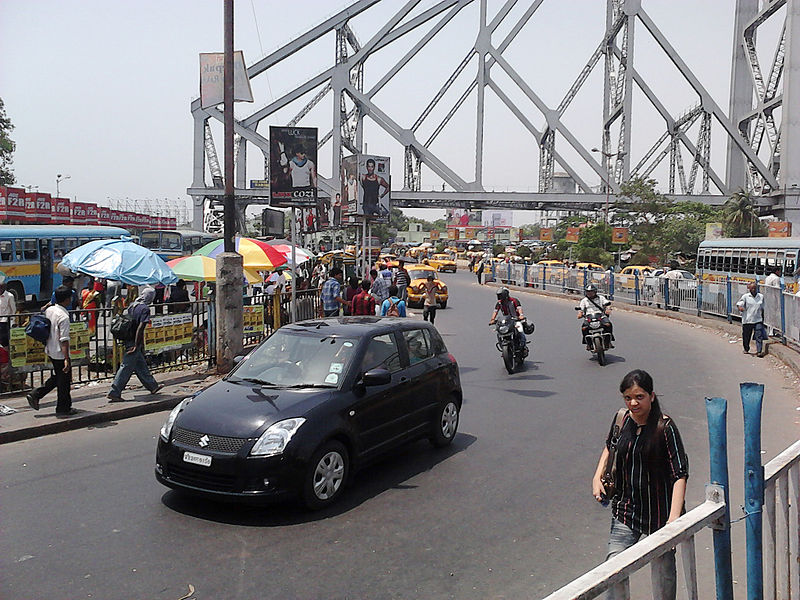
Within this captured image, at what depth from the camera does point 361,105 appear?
94188mm

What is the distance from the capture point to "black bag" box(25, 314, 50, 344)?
27.8 ft

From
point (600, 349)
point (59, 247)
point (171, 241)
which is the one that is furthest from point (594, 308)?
point (171, 241)

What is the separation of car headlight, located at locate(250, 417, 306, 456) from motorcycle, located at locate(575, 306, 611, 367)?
9.48 m

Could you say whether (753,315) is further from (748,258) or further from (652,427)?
(748,258)

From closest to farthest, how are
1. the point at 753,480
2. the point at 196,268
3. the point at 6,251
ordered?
1. the point at 753,480
2. the point at 196,268
3. the point at 6,251

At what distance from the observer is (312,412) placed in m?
6.12

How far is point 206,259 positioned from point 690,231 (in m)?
60.9

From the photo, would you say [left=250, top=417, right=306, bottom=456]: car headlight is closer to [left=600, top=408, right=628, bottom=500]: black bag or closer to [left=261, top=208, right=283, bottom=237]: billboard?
[left=600, top=408, right=628, bottom=500]: black bag

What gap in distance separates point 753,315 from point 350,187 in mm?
11745

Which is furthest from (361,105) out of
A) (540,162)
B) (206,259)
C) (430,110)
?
(206,259)

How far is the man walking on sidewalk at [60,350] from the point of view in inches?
340

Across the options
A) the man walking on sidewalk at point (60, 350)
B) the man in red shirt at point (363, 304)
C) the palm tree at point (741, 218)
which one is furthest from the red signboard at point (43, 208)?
the palm tree at point (741, 218)

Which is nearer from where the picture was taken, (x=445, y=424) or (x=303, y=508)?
(x=303, y=508)

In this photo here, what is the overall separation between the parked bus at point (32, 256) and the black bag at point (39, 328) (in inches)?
648
